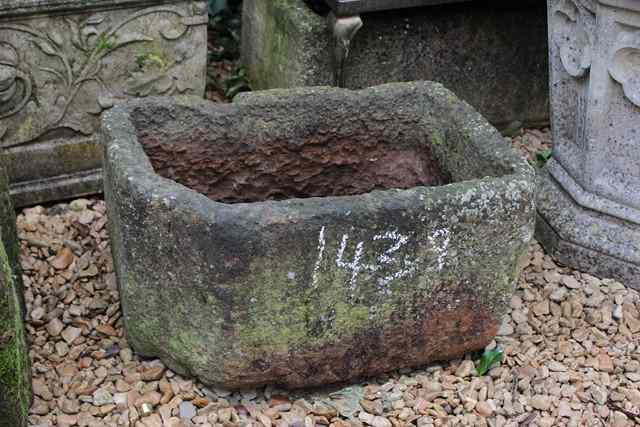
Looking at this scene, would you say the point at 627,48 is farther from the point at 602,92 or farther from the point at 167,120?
the point at 167,120

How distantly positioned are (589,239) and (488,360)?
2.23 ft

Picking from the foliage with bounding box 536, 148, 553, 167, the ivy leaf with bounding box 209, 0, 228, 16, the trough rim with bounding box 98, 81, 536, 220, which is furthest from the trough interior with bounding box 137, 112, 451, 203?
the ivy leaf with bounding box 209, 0, 228, 16

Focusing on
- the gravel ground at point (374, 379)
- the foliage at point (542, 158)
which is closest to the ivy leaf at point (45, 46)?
the gravel ground at point (374, 379)

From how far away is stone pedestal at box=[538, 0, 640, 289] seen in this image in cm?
277

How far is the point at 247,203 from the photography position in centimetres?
238

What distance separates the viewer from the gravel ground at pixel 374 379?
2.46 m

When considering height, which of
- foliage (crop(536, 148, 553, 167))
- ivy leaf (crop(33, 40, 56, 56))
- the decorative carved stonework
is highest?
the decorative carved stonework

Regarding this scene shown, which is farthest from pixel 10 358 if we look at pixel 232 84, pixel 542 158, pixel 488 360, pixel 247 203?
pixel 542 158

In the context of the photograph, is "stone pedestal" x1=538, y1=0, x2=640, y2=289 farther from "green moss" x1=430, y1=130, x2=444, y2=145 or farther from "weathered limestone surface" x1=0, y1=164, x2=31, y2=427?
"weathered limestone surface" x1=0, y1=164, x2=31, y2=427

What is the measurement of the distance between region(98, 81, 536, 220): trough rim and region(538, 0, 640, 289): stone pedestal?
1.51ft

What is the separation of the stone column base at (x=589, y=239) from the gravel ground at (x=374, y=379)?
5cm

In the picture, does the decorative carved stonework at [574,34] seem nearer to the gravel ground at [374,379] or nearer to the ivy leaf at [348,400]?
the gravel ground at [374,379]

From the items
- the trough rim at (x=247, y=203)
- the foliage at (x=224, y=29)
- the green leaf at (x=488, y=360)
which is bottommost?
the green leaf at (x=488, y=360)

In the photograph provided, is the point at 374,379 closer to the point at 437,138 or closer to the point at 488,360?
the point at 488,360
